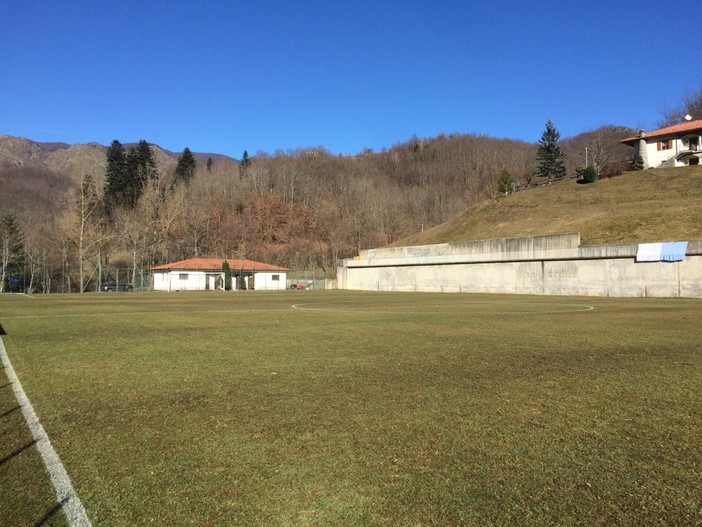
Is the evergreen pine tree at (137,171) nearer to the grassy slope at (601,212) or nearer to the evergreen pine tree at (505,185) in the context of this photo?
the grassy slope at (601,212)

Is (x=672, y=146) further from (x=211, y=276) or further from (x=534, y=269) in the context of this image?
(x=211, y=276)

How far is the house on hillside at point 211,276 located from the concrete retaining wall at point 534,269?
19.2 metres

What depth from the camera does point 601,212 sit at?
2165 inches

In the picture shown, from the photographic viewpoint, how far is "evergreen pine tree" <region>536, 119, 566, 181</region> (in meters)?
97.1

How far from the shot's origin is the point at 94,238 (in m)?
81.9

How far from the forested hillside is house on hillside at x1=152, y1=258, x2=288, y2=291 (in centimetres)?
890

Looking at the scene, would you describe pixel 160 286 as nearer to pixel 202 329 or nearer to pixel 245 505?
pixel 202 329

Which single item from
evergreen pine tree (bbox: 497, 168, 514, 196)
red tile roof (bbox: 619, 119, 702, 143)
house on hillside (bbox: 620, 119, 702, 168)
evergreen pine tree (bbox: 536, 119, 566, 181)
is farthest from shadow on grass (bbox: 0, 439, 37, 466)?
evergreen pine tree (bbox: 536, 119, 566, 181)

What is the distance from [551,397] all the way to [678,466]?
8.58ft

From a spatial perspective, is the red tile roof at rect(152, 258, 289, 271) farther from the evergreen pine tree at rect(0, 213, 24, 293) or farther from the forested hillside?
the evergreen pine tree at rect(0, 213, 24, 293)

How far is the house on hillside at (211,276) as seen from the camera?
2948 inches

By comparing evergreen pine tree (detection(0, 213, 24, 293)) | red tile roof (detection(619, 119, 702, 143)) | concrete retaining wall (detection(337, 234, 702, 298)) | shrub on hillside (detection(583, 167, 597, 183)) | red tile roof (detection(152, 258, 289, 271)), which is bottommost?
concrete retaining wall (detection(337, 234, 702, 298))

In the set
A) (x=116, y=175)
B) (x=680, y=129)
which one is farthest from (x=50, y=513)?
(x=116, y=175)

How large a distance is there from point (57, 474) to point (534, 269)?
46022 mm
